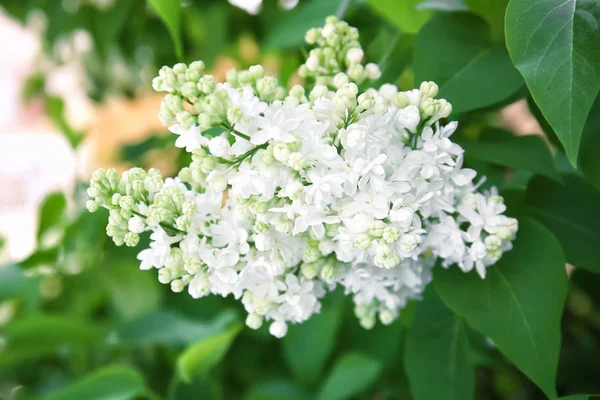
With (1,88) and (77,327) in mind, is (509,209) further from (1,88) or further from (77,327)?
(1,88)

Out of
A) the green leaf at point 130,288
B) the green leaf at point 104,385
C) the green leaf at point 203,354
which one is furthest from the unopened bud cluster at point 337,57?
the green leaf at point 130,288

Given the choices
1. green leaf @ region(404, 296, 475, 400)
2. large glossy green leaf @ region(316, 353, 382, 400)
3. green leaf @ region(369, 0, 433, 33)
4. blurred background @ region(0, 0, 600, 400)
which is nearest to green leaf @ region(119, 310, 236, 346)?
blurred background @ region(0, 0, 600, 400)

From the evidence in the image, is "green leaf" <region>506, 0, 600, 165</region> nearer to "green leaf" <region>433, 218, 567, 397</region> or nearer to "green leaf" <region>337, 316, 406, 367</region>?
"green leaf" <region>433, 218, 567, 397</region>

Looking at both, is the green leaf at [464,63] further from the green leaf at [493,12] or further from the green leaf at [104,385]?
the green leaf at [104,385]

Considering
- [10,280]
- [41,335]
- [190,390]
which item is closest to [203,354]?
[190,390]

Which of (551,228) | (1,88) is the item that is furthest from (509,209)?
(1,88)

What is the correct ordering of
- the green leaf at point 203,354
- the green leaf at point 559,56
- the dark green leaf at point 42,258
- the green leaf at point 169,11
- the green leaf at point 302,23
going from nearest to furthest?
the green leaf at point 559,56 < the green leaf at point 169,11 < the green leaf at point 203,354 < the green leaf at point 302,23 < the dark green leaf at point 42,258

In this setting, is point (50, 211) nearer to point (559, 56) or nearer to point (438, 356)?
point (438, 356)
